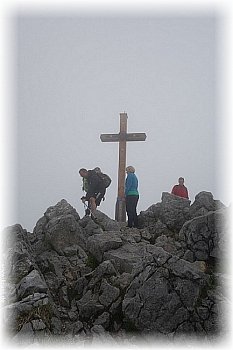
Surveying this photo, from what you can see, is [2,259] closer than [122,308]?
No

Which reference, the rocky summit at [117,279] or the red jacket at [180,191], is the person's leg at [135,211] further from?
the red jacket at [180,191]

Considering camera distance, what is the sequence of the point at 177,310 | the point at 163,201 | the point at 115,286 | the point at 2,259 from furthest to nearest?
the point at 163,201 → the point at 2,259 → the point at 115,286 → the point at 177,310

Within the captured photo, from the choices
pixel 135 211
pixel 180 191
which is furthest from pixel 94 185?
pixel 180 191

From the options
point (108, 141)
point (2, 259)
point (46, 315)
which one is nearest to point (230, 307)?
point (46, 315)

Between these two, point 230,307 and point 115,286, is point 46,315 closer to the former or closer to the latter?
point 115,286

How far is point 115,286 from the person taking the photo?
12.9m

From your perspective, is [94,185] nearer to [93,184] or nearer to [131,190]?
[93,184]

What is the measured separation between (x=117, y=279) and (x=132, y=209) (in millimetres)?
4547

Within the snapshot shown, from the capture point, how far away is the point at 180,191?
64.3ft

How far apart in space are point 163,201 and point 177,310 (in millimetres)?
7605

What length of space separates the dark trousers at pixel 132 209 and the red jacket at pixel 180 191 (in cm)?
325

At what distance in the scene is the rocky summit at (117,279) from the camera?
11398mm

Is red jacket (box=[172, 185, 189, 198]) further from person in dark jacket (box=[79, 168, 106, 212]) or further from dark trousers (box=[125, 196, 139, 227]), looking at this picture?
person in dark jacket (box=[79, 168, 106, 212])

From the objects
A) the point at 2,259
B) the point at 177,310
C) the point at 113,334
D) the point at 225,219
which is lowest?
the point at 113,334
